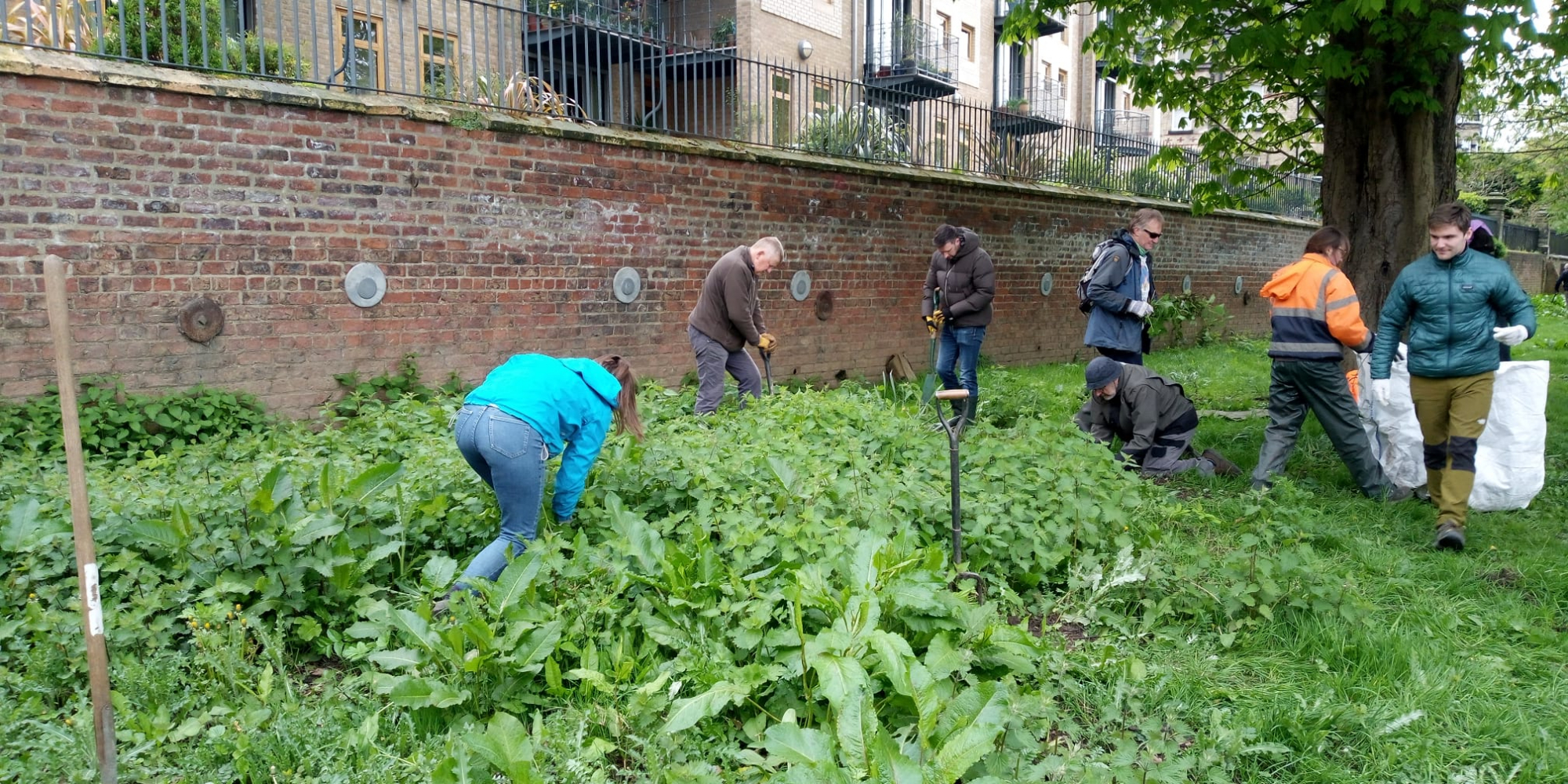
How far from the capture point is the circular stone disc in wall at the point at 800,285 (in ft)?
33.7

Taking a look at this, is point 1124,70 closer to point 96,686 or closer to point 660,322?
point 660,322

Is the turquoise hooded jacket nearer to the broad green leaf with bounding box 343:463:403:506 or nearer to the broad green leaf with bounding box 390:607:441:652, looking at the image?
the broad green leaf with bounding box 343:463:403:506

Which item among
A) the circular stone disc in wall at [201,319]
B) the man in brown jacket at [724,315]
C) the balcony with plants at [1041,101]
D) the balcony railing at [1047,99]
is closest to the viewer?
the circular stone disc in wall at [201,319]

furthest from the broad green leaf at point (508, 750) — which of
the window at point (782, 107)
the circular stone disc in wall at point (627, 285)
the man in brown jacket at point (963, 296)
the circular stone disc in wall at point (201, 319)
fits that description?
→ the window at point (782, 107)

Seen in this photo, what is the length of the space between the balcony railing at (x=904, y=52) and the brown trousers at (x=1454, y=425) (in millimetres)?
18883

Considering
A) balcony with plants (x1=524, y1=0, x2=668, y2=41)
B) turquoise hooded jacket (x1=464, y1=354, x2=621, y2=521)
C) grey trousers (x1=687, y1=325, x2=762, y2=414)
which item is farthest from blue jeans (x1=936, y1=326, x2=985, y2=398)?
turquoise hooded jacket (x1=464, y1=354, x2=621, y2=521)

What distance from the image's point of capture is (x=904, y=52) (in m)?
24.1

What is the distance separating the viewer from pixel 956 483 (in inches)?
161

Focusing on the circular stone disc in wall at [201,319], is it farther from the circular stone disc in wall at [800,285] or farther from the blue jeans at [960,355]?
the blue jeans at [960,355]

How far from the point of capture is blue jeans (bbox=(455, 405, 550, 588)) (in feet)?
12.6

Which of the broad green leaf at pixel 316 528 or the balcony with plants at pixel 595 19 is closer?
the broad green leaf at pixel 316 528

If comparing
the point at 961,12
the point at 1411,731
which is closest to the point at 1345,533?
the point at 1411,731

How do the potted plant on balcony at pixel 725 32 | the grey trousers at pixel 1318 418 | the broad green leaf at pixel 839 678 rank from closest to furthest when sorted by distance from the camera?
1. the broad green leaf at pixel 839 678
2. the grey trousers at pixel 1318 418
3. the potted plant on balcony at pixel 725 32

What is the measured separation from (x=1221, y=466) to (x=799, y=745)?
4.93m
